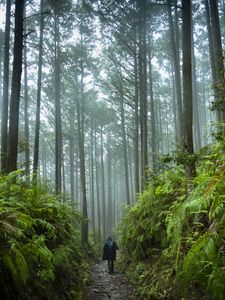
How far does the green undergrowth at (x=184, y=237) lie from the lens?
178 inches

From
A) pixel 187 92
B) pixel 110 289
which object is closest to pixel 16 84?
pixel 187 92

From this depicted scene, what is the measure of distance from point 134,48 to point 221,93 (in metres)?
11.7

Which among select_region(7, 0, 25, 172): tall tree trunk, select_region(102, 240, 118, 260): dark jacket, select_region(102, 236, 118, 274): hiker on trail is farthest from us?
select_region(102, 240, 118, 260): dark jacket

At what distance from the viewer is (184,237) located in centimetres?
623

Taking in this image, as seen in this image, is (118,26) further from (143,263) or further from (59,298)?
(59,298)

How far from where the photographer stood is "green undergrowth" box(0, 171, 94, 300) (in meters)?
4.45

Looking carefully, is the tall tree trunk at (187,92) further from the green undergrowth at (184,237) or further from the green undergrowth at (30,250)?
the green undergrowth at (30,250)

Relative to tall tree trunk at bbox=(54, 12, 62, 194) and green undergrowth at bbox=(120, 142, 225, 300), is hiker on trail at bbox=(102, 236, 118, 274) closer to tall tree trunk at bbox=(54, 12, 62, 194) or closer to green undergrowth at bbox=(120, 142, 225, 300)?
green undergrowth at bbox=(120, 142, 225, 300)

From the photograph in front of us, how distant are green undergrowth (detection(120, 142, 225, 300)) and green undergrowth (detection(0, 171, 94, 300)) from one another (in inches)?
79.6

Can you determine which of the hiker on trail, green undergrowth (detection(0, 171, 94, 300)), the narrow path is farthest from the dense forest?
the hiker on trail

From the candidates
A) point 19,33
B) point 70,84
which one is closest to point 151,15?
point 70,84

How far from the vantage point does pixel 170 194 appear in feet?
30.4

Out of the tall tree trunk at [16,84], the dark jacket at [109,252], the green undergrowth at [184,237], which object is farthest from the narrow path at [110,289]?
the tall tree trunk at [16,84]

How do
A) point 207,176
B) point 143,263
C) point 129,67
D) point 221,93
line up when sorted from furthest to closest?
point 129,67, point 143,263, point 221,93, point 207,176
